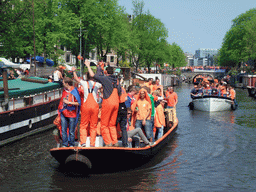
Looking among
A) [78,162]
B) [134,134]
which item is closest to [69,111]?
[78,162]

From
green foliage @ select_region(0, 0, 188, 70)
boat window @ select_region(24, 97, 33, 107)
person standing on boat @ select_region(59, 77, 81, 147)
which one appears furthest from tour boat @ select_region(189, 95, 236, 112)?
person standing on boat @ select_region(59, 77, 81, 147)

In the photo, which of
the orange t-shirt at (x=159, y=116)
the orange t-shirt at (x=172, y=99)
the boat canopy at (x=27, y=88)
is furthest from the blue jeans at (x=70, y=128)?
the orange t-shirt at (x=172, y=99)

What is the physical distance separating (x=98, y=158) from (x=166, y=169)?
258cm

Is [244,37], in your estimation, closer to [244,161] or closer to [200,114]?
[200,114]

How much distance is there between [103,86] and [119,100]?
0.59 metres

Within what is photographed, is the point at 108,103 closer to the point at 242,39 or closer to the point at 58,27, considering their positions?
the point at 58,27

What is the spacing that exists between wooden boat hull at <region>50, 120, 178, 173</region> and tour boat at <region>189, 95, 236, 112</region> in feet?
57.9

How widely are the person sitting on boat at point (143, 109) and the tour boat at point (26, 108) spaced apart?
16.5 ft

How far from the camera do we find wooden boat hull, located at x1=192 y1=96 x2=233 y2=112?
2822 centimetres

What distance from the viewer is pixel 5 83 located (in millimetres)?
14352

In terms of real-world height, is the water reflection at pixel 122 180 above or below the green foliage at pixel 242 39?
below

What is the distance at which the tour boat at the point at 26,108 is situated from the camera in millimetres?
14489

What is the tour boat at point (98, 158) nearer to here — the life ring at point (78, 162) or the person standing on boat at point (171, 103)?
the life ring at point (78, 162)

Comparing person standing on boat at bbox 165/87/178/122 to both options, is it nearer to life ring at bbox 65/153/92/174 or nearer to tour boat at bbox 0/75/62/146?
tour boat at bbox 0/75/62/146
